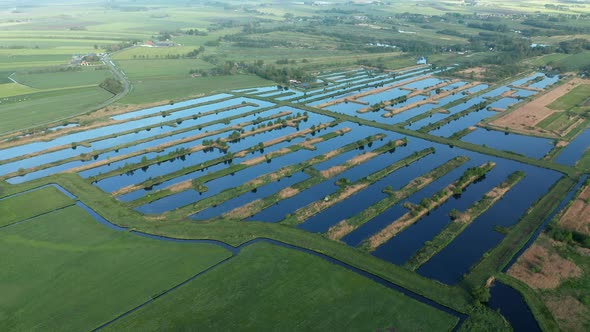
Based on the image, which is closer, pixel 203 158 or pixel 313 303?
pixel 313 303

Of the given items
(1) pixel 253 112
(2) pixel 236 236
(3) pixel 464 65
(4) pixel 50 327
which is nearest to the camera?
(4) pixel 50 327

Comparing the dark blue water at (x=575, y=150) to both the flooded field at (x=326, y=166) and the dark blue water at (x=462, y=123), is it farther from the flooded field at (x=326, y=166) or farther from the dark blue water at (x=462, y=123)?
the dark blue water at (x=462, y=123)

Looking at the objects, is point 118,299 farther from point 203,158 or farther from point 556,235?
point 556,235

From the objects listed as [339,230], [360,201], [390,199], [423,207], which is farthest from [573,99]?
[339,230]

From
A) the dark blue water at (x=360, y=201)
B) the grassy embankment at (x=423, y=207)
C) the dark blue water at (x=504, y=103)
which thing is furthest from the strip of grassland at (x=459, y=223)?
the dark blue water at (x=504, y=103)

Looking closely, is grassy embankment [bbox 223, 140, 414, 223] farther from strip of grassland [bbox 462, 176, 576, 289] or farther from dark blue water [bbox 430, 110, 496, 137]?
strip of grassland [bbox 462, 176, 576, 289]

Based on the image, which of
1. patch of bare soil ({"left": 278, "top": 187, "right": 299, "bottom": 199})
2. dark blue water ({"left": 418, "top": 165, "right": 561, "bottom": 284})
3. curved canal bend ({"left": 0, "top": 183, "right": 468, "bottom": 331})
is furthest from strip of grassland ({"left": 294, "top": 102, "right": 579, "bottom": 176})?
curved canal bend ({"left": 0, "top": 183, "right": 468, "bottom": 331})

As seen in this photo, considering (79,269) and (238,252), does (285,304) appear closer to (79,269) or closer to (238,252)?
(238,252)

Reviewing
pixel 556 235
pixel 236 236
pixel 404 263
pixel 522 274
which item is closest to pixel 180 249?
pixel 236 236
